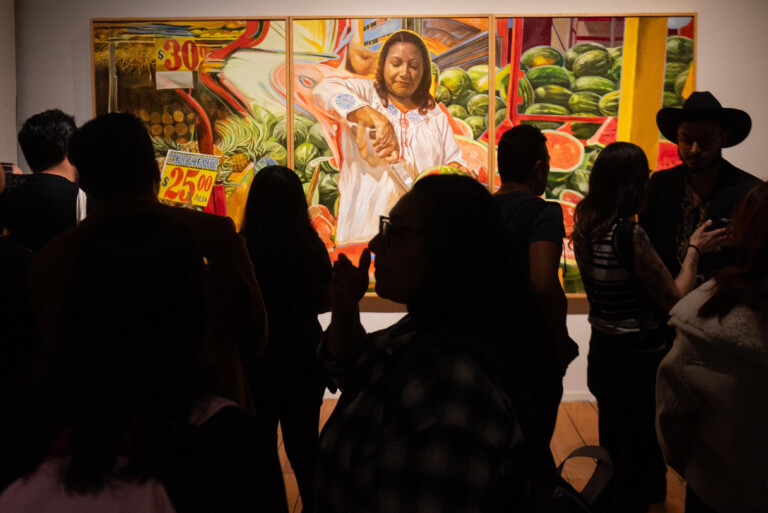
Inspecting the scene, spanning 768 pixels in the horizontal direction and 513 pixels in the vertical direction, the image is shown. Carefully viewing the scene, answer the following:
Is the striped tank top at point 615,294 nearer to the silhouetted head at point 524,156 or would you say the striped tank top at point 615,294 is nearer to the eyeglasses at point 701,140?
the silhouetted head at point 524,156

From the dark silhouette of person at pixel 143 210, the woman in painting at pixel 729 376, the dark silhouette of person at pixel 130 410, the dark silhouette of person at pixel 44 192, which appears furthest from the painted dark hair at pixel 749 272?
the dark silhouette of person at pixel 44 192

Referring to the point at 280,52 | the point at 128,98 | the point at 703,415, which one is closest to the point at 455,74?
the point at 280,52

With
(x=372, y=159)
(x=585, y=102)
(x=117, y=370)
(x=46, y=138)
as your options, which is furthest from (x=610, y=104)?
(x=117, y=370)

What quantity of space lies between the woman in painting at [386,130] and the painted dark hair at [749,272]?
2.81 m

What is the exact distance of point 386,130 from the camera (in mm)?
4137

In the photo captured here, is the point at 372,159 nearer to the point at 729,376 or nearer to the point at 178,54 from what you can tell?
the point at 178,54

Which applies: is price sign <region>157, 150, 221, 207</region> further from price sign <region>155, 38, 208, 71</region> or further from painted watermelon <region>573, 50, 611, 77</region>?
painted watermelon <region>573, 50, 611, 77</region>

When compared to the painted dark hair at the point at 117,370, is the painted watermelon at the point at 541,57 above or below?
above

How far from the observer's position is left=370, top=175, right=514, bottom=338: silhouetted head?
1.04m

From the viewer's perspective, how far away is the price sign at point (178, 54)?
13.3 ft

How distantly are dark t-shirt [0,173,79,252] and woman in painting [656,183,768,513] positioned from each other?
2.13 m

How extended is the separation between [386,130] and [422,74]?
434mm

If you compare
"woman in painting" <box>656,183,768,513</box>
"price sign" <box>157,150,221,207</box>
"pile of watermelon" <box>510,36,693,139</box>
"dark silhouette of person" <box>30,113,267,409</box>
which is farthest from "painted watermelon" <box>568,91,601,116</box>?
"dark silhouette of person" <box>30,113,267,409</box>

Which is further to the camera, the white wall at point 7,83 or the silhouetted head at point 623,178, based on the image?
the white wall at point 7,83
